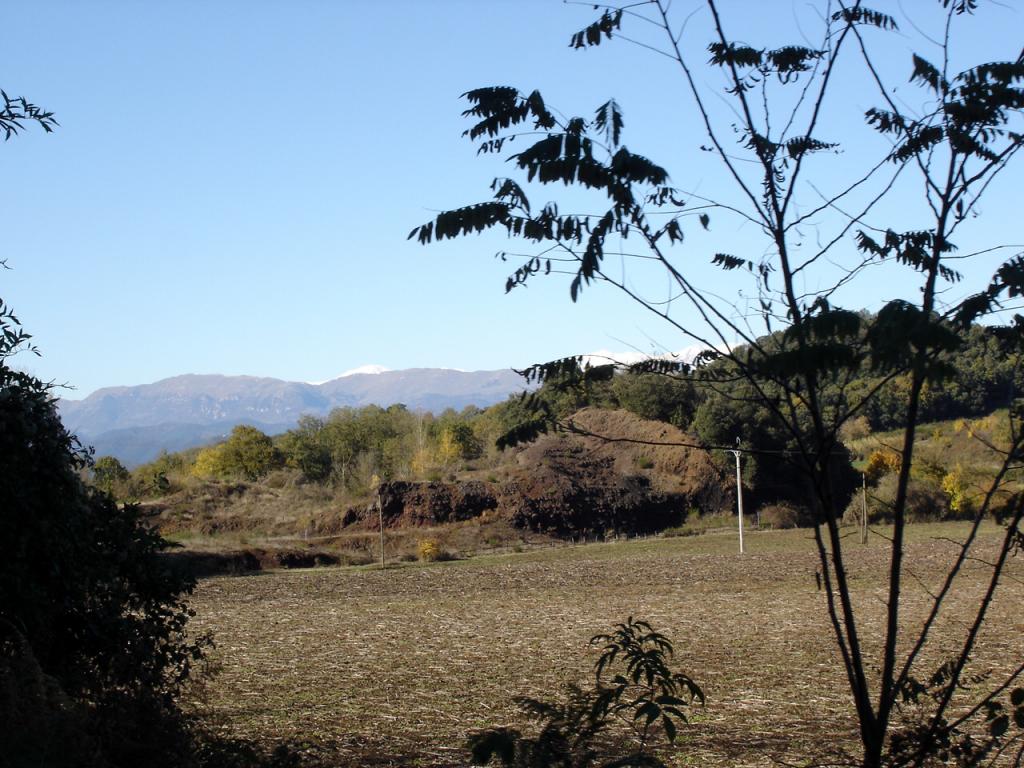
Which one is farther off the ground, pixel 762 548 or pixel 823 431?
pixel 823 431

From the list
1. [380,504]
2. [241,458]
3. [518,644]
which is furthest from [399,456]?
[518,644]

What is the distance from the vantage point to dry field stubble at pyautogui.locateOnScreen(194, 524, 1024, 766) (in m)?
8.08

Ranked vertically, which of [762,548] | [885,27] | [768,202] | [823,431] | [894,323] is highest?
[885,27]

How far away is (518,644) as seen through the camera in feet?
44.9

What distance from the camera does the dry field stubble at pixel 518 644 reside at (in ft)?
26.5

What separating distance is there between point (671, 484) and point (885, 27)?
41.0 meters

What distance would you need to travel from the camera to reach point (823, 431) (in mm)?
2861

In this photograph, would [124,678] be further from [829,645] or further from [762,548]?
[762,548]

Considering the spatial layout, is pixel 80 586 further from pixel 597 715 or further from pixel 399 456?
pixel 399 456

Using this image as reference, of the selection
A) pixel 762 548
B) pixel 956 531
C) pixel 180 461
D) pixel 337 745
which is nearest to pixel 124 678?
pixel 337 745

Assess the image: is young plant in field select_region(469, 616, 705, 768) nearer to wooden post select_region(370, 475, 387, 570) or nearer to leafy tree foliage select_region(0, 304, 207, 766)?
leafy tree foliage select_region(0, 304, 207, 766)

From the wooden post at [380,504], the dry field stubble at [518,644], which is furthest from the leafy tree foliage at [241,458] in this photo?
the dry field stubble at [518,644]

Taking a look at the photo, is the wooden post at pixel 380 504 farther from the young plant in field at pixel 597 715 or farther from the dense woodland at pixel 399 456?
the young plant in field at pixel 597 715

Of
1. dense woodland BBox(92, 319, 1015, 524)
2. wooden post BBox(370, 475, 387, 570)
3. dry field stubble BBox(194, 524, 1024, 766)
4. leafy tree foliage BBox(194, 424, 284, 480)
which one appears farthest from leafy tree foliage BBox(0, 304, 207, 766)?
leafy tree foliage BBox(194, 424, 284, 480)
